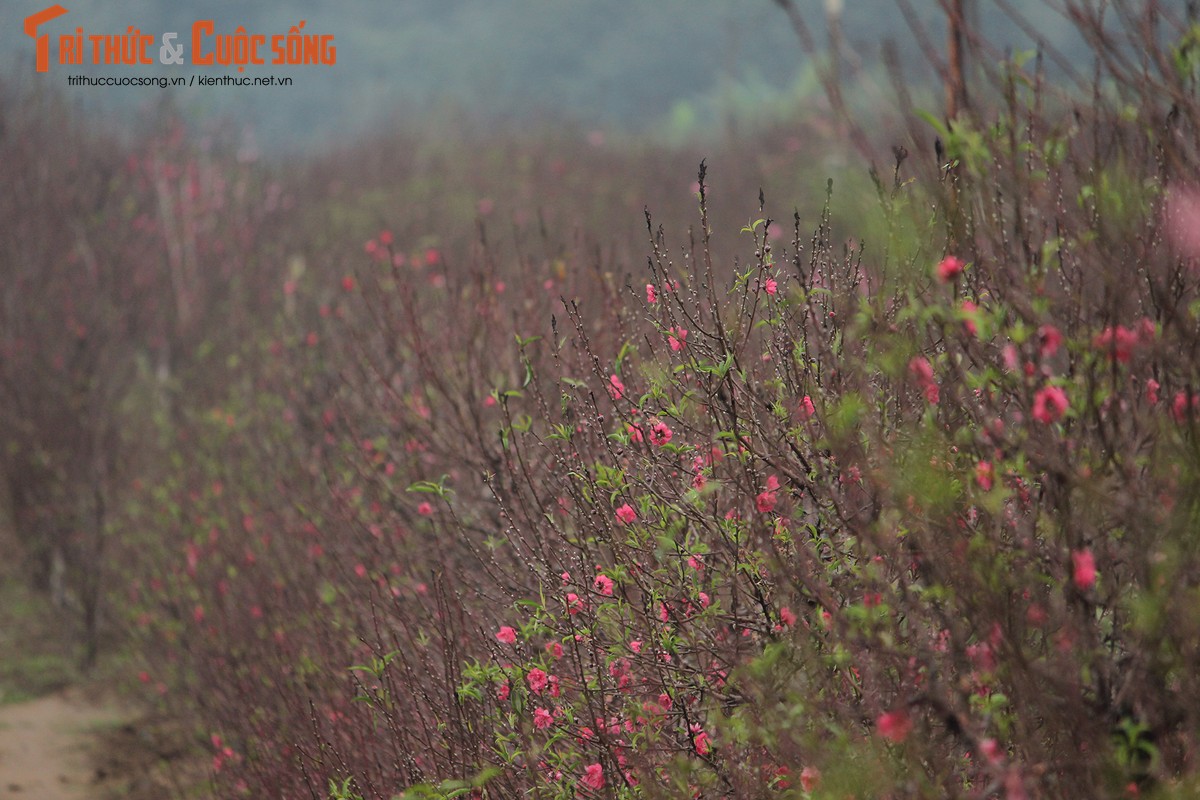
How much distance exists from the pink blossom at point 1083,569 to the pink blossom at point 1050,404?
273 millimetres

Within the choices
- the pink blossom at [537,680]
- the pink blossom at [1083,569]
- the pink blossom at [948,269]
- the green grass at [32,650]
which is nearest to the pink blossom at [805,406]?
the pink blossom at [948,269]

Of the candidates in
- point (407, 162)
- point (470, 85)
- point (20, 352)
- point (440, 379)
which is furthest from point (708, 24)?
point (440, 379)

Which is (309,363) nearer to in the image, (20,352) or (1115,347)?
(20,352)

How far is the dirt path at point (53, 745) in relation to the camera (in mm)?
7695

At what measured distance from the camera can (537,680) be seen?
329 cm

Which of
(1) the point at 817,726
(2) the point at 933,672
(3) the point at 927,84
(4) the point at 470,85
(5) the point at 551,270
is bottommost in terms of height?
(1) the point at 817,726

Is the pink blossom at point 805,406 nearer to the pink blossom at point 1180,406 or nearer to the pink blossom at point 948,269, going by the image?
the pink blossom at point 948,269

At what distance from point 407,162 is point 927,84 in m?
20.8

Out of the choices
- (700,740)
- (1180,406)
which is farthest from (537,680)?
(1180,406)

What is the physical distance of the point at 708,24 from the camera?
5625cm

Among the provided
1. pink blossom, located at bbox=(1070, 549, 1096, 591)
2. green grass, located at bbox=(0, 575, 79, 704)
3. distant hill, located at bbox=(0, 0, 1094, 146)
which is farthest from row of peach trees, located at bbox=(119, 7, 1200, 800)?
distant hill, located at bbox=(0, 0, 1094, 146)

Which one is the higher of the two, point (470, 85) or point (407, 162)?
point (470, 85)

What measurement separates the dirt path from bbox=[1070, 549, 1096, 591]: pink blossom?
7.29 m

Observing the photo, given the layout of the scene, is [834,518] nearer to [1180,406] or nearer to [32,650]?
[1180,406]
